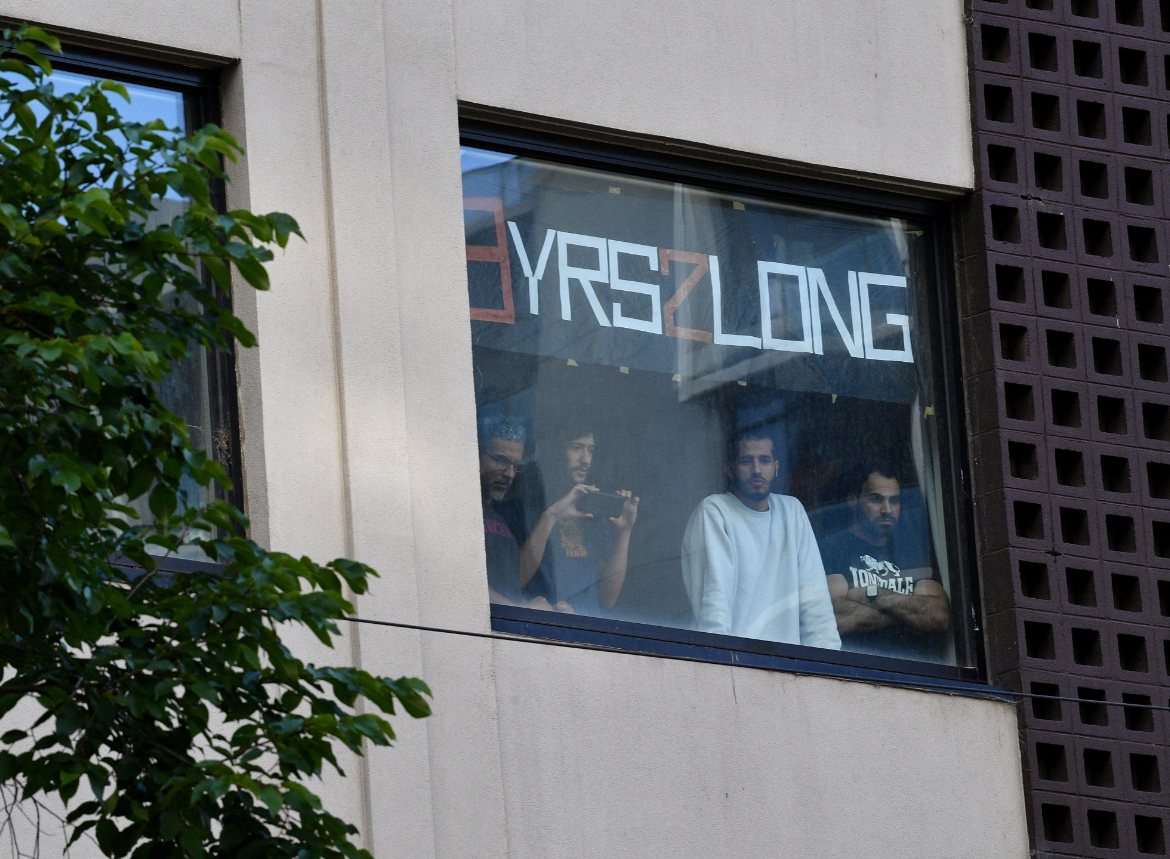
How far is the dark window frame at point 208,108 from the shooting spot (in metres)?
10.1

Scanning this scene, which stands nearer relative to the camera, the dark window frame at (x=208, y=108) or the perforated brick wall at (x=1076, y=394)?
the dark window frame at (x=208, y=108)

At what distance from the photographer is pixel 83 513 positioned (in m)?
6.32

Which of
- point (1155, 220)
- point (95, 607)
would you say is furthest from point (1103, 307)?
point (95, 607)

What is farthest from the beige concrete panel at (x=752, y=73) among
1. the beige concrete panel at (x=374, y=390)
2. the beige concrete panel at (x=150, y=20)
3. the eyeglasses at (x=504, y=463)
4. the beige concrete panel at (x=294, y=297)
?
the eyeglasses at (x=504, y=463)

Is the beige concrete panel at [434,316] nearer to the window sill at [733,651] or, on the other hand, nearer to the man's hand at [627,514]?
the window sill at [733,651]

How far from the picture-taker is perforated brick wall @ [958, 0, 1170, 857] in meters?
11.4

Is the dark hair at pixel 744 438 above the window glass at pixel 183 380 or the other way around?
the other way around

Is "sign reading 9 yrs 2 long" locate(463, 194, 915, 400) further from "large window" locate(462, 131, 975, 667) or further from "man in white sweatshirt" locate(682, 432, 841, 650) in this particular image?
"man in white sweatshirt" locate(682, 432, 841, 650)

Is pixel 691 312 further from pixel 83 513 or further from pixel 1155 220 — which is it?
pixel 83 513

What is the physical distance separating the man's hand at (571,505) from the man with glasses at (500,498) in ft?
0.83

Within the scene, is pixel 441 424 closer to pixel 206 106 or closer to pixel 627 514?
pixel 627 514

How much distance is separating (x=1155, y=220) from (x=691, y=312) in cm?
268

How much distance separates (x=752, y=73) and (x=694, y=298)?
1.18m

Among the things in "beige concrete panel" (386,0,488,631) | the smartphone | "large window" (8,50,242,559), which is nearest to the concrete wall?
"beige concrete panel" (386,0,488,631)
